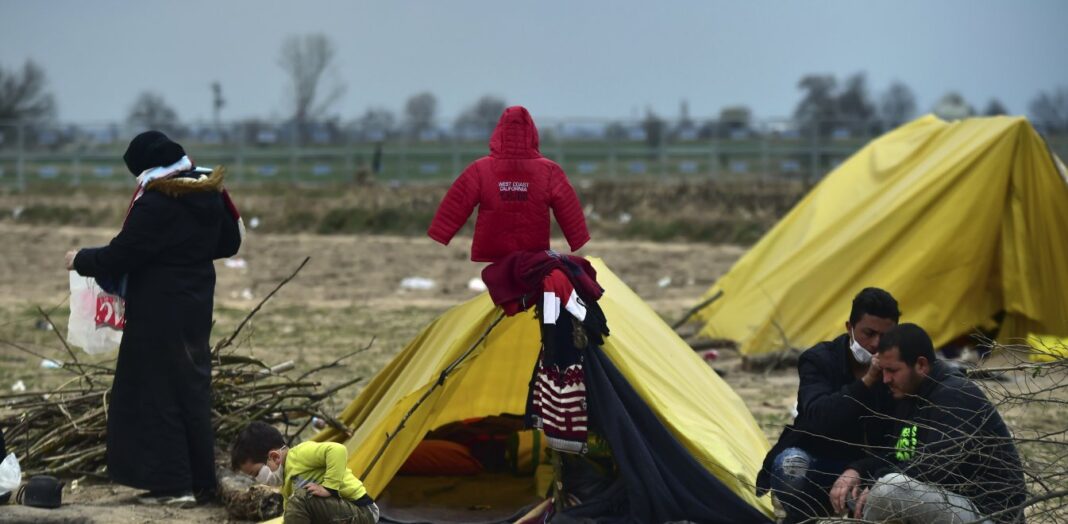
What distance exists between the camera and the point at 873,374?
5.73 meters

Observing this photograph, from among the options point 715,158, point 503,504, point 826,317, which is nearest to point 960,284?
point 826,317

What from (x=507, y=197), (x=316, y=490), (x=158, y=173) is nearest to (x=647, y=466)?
(x=507, y=197)

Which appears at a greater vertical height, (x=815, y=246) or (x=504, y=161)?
(x=504, y=161)

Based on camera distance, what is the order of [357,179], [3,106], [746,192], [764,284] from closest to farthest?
[764,284]
[746,192]
[357,179]
[3,106]

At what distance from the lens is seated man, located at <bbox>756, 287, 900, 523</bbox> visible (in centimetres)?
583

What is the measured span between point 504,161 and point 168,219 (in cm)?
159

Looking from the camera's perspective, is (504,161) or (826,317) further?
(826,317)

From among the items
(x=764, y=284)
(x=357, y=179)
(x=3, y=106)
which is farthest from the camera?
(x=3, y=106)

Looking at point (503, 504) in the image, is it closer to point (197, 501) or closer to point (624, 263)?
point (197, 501)

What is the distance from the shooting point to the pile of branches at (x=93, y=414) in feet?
24.3

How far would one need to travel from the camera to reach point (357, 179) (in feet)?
91.7

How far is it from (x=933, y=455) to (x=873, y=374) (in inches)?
29.4

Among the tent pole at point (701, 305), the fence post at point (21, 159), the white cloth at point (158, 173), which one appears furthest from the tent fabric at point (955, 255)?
the fence post at point (21, 159)

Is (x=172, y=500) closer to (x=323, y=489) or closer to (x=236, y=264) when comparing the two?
(x=323, y=489)
